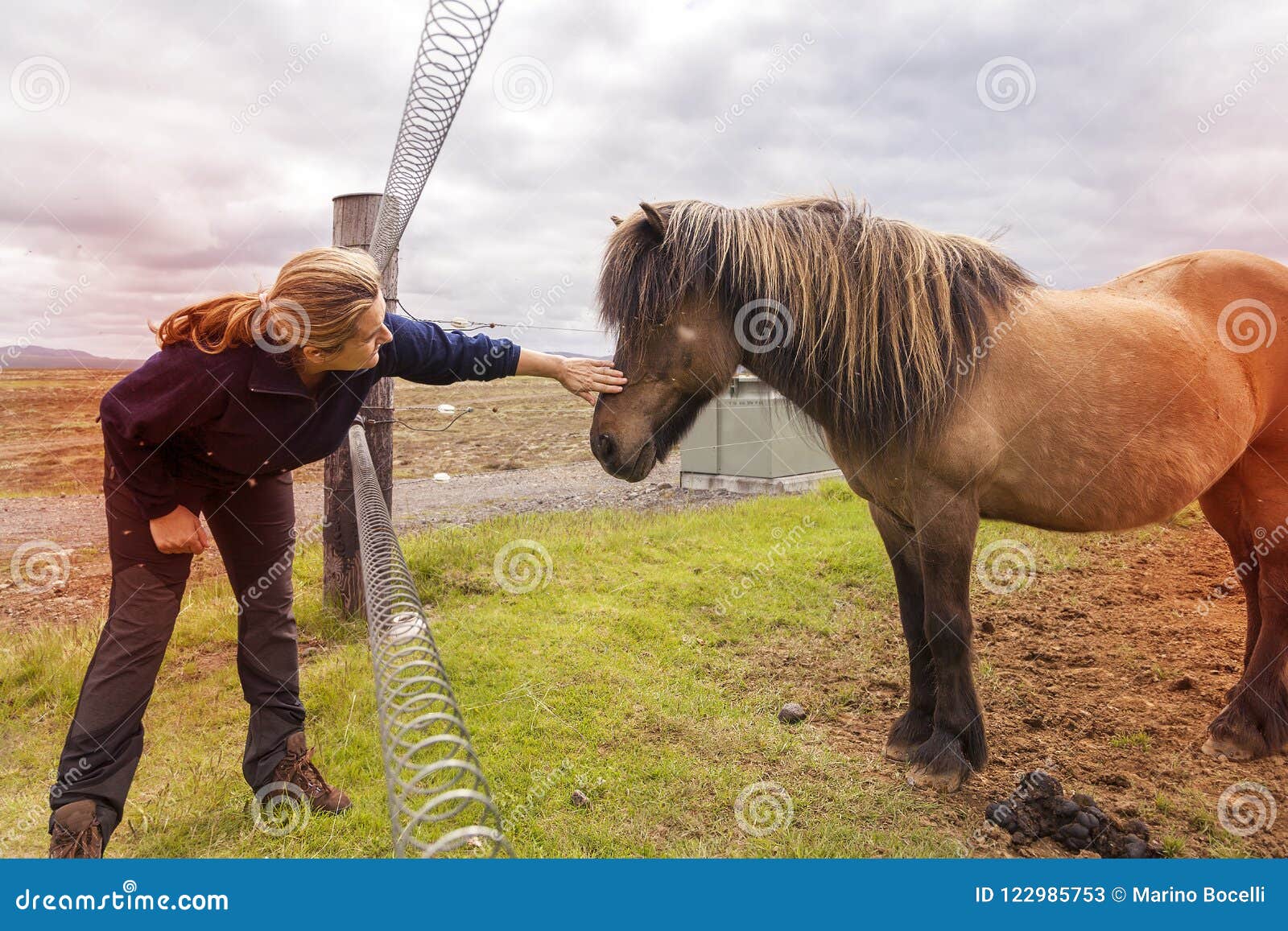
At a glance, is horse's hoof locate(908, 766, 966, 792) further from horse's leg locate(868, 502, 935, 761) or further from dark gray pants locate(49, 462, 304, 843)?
dark gray pants locate(49, 462, 304, 843)

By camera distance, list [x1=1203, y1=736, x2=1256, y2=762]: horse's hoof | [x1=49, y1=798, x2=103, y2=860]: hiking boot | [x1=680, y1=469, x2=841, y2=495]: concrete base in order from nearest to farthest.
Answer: [x1=49, y1=798, x2=103, y2=860]: hiking boot < [x1=1203, y1=736, x2=1256, y2=762]: horse's hoof < [x1=680, y1=469, x2=841, y2=495]: concrete base

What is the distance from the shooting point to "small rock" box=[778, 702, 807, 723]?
4105mm

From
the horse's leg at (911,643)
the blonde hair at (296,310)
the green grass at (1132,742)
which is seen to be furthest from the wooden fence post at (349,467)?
the green grass at (1132,742)

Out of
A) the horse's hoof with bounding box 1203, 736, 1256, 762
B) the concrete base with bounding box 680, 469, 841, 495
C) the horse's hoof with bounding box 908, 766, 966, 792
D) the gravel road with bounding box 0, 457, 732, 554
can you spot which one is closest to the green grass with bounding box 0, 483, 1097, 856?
the horse's hoof with bounding box 908, 766, 966, 792

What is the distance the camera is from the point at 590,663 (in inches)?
182

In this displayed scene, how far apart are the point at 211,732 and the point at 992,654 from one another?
475 cm

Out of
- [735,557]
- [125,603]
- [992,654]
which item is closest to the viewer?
[125,603]

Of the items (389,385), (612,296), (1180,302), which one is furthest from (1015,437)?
(389,385)

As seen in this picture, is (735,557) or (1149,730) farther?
(735,557)

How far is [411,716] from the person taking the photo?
3643mm

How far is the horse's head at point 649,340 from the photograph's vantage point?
307 centimetres

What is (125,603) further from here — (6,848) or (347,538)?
(347,538)

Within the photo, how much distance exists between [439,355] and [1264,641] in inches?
174

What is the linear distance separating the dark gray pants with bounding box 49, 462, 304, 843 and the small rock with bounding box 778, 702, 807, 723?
2474mm
